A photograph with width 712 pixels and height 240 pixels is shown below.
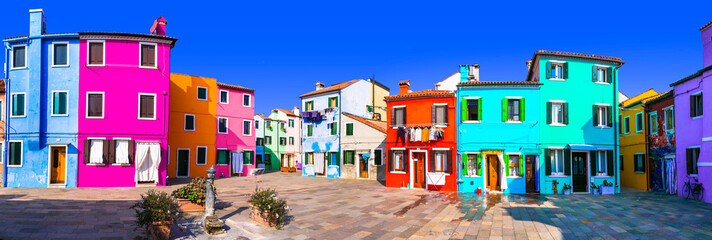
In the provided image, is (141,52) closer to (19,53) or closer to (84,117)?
(84,117)

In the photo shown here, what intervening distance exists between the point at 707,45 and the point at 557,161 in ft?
31.1

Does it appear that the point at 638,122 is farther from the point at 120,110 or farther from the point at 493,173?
the point at 120,110

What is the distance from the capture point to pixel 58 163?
22578 mm

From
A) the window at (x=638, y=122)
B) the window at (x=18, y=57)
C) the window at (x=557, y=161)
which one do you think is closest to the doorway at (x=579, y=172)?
the window at (x=557, y=161)

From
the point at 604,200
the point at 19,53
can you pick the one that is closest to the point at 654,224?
the point at 604,200

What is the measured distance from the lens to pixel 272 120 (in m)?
56.2

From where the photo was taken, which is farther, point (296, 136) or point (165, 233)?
point (296, 136)

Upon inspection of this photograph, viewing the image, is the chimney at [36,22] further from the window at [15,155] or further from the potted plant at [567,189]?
the potted plant at [567,189]

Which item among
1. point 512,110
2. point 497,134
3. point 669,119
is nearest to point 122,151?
point 497,134

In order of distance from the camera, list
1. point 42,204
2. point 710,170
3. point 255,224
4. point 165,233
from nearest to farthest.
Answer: point 165,233
point 255,224
point 42,204
point 710,170

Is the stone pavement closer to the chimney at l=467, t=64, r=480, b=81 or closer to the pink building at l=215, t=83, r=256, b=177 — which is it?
the chimney at l=467, t=64, r=480, b=81

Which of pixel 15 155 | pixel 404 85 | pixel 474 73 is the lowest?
pixel 15 155

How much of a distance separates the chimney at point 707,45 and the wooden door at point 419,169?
15.7m

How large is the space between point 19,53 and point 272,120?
34272 millimetres
